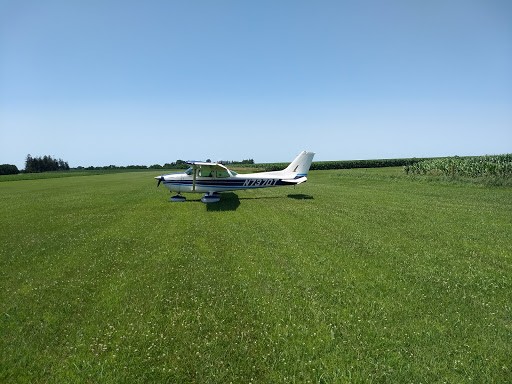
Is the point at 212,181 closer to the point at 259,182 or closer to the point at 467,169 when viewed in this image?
the point at 259,182

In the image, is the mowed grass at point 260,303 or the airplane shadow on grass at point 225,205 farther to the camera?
the airplane shadow on grass at point 225,205

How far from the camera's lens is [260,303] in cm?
704

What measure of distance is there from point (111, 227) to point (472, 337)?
14.1m

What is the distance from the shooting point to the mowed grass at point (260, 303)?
5.02 meters

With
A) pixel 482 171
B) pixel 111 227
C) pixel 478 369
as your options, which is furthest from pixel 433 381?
pixel 482 171

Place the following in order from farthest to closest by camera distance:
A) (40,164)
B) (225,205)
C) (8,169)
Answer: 1. (40,164)
2. (8,169)
3. (225,205)

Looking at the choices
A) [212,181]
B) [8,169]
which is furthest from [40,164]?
[212,181]

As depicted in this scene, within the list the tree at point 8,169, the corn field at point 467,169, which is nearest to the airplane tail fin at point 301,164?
the corn field at point 467,169

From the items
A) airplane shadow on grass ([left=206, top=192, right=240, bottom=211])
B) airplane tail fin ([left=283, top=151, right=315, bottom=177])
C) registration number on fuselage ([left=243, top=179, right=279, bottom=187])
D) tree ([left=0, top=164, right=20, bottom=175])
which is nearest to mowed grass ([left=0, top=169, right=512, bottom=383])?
airplane shadow on grass ([left=206, top=192, right=240, bottom=211])

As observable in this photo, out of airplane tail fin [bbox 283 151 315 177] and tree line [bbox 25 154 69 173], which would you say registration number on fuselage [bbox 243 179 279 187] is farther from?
tree line [bbox 25 154 69 173]

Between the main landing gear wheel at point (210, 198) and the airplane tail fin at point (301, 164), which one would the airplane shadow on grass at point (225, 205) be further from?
the airplane tail fin at point (301, 164)

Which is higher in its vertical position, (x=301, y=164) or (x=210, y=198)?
(x=301, y=164)

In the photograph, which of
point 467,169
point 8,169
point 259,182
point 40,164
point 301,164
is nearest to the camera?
point 259,182

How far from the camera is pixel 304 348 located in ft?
17.8
